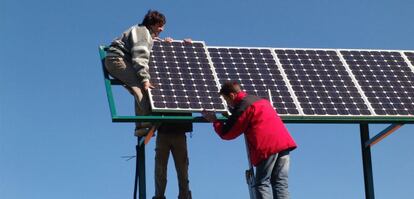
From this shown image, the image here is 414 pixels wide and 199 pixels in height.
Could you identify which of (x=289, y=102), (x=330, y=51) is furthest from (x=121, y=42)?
(x=330, y=51)

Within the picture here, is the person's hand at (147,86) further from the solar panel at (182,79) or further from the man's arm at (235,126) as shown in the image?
the man's arm at (235,126)

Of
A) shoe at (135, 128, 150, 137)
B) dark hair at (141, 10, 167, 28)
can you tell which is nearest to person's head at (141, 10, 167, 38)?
dark hair at (141, 10, 167, 28)

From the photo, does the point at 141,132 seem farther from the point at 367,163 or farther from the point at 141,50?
the point at 367,163

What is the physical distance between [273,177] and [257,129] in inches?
25.6

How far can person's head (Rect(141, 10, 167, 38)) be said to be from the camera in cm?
1459

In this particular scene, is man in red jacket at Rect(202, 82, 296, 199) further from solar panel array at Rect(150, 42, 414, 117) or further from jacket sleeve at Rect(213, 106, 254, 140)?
solar panel array at Rect(150, 42, 414, 117)

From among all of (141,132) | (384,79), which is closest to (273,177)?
(141,132)

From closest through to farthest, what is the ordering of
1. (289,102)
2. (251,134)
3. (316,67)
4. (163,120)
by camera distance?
(251,134), (163,120), (289,102), (316,67)

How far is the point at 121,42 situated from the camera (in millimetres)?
14453

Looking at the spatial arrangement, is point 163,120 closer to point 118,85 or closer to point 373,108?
point 118,85

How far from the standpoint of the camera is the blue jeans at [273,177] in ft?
38.2

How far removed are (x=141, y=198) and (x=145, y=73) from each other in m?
1.88

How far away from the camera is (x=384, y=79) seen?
1562 cm

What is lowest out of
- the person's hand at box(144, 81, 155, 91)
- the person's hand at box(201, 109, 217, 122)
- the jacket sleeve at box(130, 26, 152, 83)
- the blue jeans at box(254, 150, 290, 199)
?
the blue jeans at box(254, 150, 290, 199)
